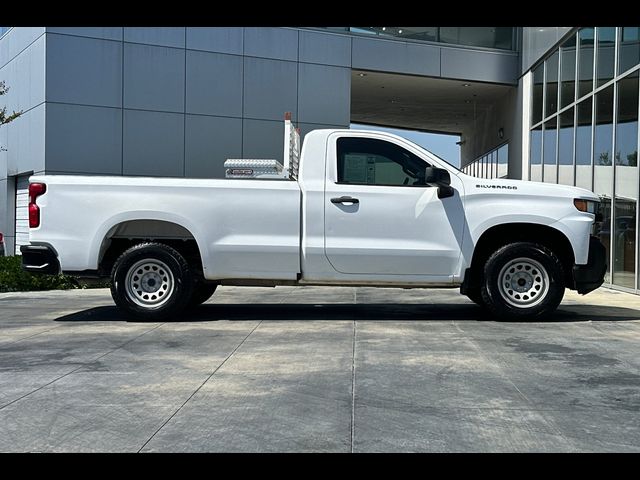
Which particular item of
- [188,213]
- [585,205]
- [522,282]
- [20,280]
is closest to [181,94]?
[20,280]

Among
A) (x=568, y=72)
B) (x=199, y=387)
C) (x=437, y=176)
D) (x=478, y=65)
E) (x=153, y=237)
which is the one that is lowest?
(x=199, y=387)

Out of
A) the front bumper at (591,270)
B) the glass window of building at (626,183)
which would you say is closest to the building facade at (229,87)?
the glass window of building at (626,183)

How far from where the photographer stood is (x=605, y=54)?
525 inches

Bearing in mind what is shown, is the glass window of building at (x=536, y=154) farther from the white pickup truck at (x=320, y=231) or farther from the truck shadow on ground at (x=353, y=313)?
the white pickup truck at (x=320, y=231)

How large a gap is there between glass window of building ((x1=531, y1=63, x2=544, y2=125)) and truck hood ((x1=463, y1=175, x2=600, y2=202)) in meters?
11.0

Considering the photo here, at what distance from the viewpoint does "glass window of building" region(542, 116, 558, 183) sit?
53.7 ft

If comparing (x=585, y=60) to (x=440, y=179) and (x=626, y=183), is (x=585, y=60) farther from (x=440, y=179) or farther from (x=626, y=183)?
(x=440, y=179)

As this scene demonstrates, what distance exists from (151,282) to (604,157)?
969 centimetres

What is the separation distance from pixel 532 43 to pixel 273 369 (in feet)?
51.4
